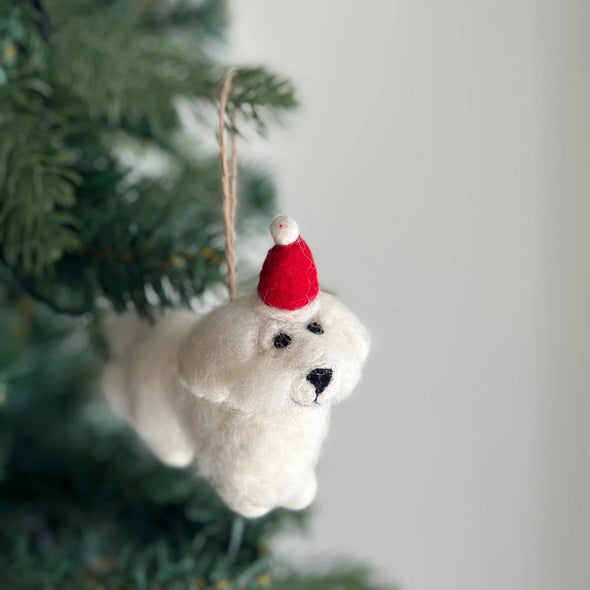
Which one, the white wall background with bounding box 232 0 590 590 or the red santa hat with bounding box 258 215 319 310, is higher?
the white wall background with bounding box 232 0 590 590

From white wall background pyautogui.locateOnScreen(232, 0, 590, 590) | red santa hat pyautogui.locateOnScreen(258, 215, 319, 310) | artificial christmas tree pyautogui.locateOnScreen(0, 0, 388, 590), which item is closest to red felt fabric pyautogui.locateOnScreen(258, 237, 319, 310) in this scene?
red santa hat pyautogui.locateOnScreen(258, 215, 319, 310)

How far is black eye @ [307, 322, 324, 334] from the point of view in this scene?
328mm

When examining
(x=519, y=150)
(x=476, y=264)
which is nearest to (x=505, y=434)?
(x=476, y=264)

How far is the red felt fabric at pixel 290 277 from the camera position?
33cm

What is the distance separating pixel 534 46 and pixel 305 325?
61cm

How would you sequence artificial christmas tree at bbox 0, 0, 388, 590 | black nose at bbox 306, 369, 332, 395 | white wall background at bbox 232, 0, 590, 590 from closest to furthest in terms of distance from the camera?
1. black nose at bbox 306, 369, 332, 395
2. artificial christmas tree at bbox 0, 0, 388, 590
3. white wall background at bbox 232, 0, 590, 590

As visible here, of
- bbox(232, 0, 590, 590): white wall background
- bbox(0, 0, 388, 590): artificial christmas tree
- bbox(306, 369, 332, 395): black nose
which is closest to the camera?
bbox(306, 369, 332, 395): black nose

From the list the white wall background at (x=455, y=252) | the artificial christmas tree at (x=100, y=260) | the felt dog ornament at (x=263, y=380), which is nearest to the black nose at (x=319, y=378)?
the felt dog ornament at (x=263, y=380)

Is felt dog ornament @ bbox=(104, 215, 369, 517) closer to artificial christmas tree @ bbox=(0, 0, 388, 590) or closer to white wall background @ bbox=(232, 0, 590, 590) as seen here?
artificial christmas tree @ bbox=(0, 0, 388, 590)

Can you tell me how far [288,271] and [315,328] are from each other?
3 centimetres

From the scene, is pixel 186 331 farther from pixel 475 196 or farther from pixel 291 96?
pixel 475 196

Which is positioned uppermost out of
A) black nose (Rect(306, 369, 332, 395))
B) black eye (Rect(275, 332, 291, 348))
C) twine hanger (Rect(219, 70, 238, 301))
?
twine hanger (Rect(219, 70, 238, 301))

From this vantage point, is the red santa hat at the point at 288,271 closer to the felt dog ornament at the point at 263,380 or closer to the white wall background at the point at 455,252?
the felt dog ornament at the point at 263,380

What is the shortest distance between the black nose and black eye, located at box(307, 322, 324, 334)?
2 cm
